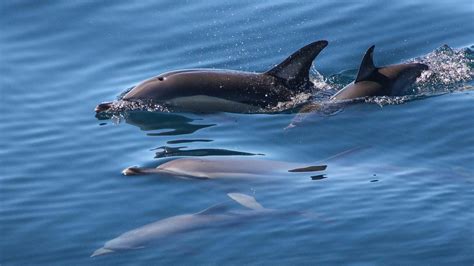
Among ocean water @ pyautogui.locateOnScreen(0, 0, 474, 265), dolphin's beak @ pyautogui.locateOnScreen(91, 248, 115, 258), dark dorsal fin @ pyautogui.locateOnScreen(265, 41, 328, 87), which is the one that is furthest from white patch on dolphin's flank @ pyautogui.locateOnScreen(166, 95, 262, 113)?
dolphin's beak @ pyautogui.locateOnScreen(91, 248, 115, 258)

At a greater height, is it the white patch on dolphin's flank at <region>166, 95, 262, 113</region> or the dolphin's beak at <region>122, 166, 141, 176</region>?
the white patch on dolphin's flank at <region>166, 95, 262, 113</region>

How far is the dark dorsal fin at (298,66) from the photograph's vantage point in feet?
49.9

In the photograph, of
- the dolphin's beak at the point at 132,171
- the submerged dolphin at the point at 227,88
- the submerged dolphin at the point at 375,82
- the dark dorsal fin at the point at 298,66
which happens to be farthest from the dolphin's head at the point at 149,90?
the dolphin's beak at the point at 132,171

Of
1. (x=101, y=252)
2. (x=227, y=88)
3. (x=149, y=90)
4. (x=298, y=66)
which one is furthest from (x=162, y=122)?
(x=101, y=252)

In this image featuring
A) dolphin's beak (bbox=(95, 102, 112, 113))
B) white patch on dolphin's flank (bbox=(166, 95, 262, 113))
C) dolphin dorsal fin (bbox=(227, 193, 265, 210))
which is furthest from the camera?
white patch on dolphin's flank (bbox=(166, 95, 262, 113))

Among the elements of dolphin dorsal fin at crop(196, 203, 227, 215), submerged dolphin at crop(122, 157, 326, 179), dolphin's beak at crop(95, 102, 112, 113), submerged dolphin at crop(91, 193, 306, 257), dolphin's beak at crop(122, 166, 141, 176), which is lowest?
submerged dolphin at crop(91, 193, 306, 257)

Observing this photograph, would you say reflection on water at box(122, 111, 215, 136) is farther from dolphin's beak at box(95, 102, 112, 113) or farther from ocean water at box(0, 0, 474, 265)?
dolphin's beak at box(95, 102, 112, 113)

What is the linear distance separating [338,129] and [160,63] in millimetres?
4435

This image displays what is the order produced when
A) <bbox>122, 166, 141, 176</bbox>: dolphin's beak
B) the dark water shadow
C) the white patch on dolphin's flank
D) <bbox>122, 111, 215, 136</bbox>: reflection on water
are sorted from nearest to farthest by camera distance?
<bbox>122, 166, 141, 176</bbox>: dolphin's beak, the dark water shadow, <bbox>122, 111, 215, 136</bbox>: reflection on water, the white patch on dolphin's flank

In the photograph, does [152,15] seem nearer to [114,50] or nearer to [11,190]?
[114,50]

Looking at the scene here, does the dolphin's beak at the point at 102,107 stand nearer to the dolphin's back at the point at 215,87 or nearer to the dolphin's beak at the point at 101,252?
the dolphin's back at the point at 215,87

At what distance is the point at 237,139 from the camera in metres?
13.8

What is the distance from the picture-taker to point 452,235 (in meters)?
10.4

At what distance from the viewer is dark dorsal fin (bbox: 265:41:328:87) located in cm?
1520
